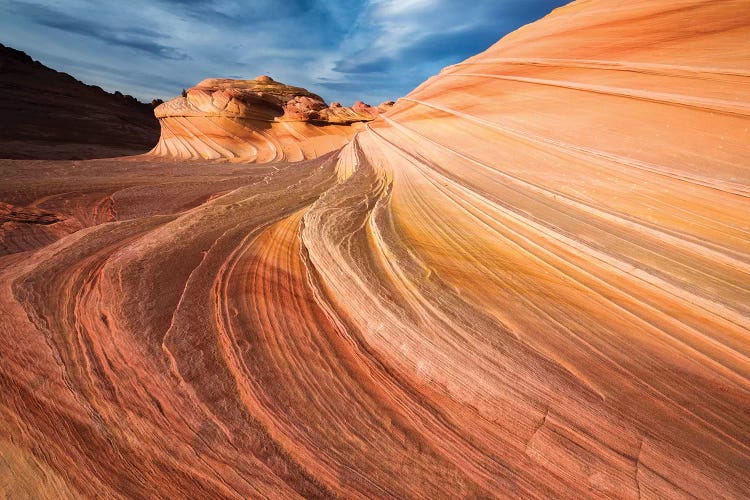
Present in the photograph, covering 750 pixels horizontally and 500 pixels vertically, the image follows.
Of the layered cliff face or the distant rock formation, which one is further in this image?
the distant rock formation

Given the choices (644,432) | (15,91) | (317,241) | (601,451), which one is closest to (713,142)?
(644,432)

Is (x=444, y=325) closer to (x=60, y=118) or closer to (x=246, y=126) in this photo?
(x=246, y=126)

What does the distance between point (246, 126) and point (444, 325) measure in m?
10.1

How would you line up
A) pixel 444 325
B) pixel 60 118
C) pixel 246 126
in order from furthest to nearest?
1. pixel 60 118
2. pixel 246 126
3. pixel 444 325

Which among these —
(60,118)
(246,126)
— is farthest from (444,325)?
(60,118)

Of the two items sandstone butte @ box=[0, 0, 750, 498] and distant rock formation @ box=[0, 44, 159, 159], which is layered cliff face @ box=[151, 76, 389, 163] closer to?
distant rock formation @ box=[0, 44, 159, 159]

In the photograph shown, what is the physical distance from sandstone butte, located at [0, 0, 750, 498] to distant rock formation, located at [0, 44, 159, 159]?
40.3 ft

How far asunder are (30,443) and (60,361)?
0.92 ft

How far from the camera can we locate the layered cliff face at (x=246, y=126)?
8992 mm

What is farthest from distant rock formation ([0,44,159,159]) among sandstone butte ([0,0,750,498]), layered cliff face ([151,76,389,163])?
sandstone butte ([0,0,750,498])

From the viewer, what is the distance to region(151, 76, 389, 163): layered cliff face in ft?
29.5

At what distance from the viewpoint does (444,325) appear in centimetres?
134

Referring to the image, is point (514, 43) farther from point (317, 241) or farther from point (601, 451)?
point (601, 451)

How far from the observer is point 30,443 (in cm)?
96
